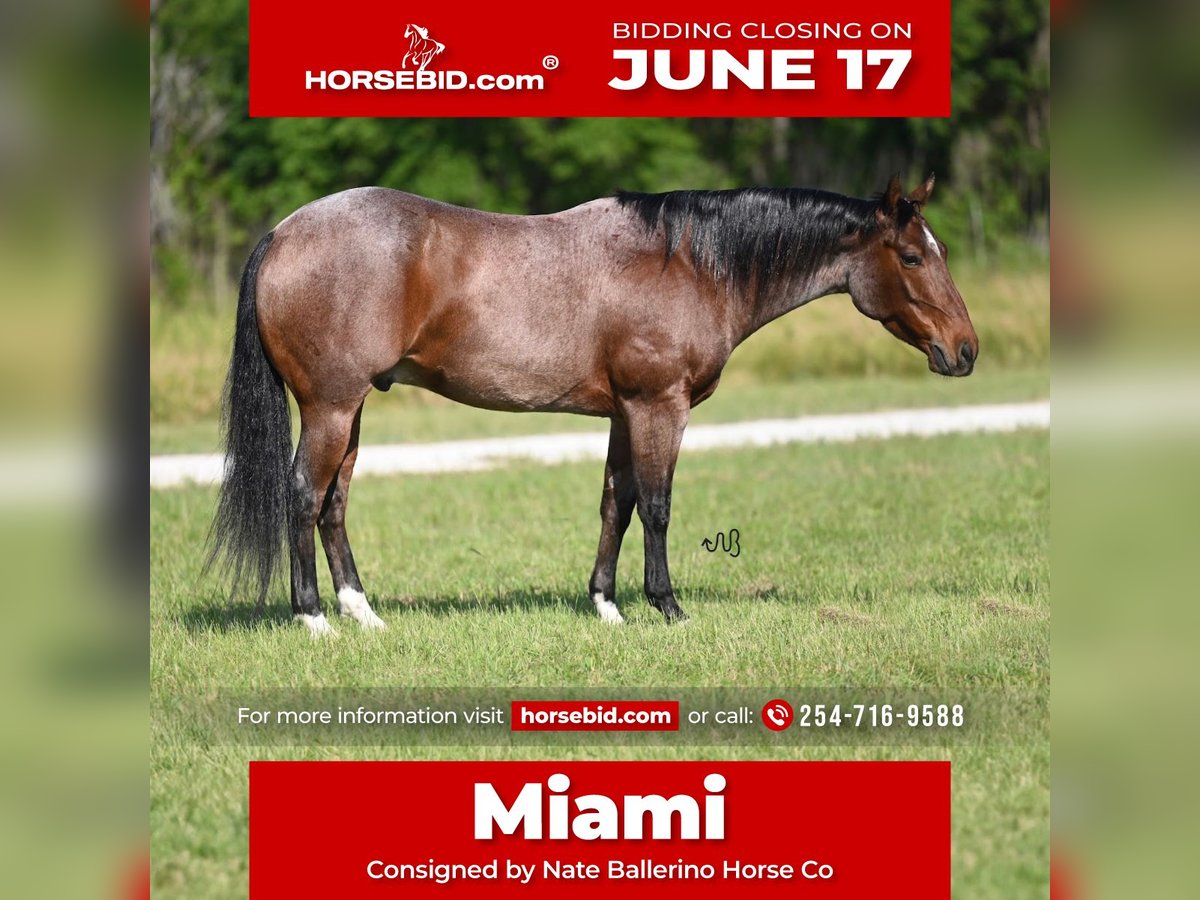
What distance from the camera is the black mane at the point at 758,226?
670 centimetres

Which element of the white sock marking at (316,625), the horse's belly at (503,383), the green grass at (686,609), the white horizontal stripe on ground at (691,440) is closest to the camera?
the green grass at (686,609)

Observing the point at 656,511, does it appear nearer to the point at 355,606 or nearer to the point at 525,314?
the point at 525,314

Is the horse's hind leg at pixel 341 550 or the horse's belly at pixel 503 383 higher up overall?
the horse's belly at pixel 503 383

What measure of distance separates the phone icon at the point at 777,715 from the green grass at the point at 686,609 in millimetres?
116

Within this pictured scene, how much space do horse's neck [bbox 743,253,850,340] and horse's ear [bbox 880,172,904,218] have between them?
1.01 feet

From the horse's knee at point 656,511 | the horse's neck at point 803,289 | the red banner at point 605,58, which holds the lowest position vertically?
the horse's knee at point 656,511

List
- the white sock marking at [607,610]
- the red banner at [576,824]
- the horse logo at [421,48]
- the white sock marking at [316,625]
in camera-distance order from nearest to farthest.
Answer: the red banner at [576,824] → the horse logo at [421,48] → the white sock marking at [316,625] → the white sock marking at [607,610]

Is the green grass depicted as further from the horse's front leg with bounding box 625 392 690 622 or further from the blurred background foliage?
the blurred background foliage

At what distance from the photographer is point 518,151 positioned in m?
26.1

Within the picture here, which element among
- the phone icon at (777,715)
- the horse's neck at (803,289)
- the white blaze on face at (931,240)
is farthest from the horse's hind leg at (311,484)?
the white blaze on face at (931,240)

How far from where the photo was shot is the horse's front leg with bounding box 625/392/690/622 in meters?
6.82

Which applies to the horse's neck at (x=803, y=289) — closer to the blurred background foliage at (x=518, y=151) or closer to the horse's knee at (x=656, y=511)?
the horse's knee at (x=656, y=511)

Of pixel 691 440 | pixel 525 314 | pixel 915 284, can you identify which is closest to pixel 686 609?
pixel 525 314

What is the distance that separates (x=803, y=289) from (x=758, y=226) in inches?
16.9
